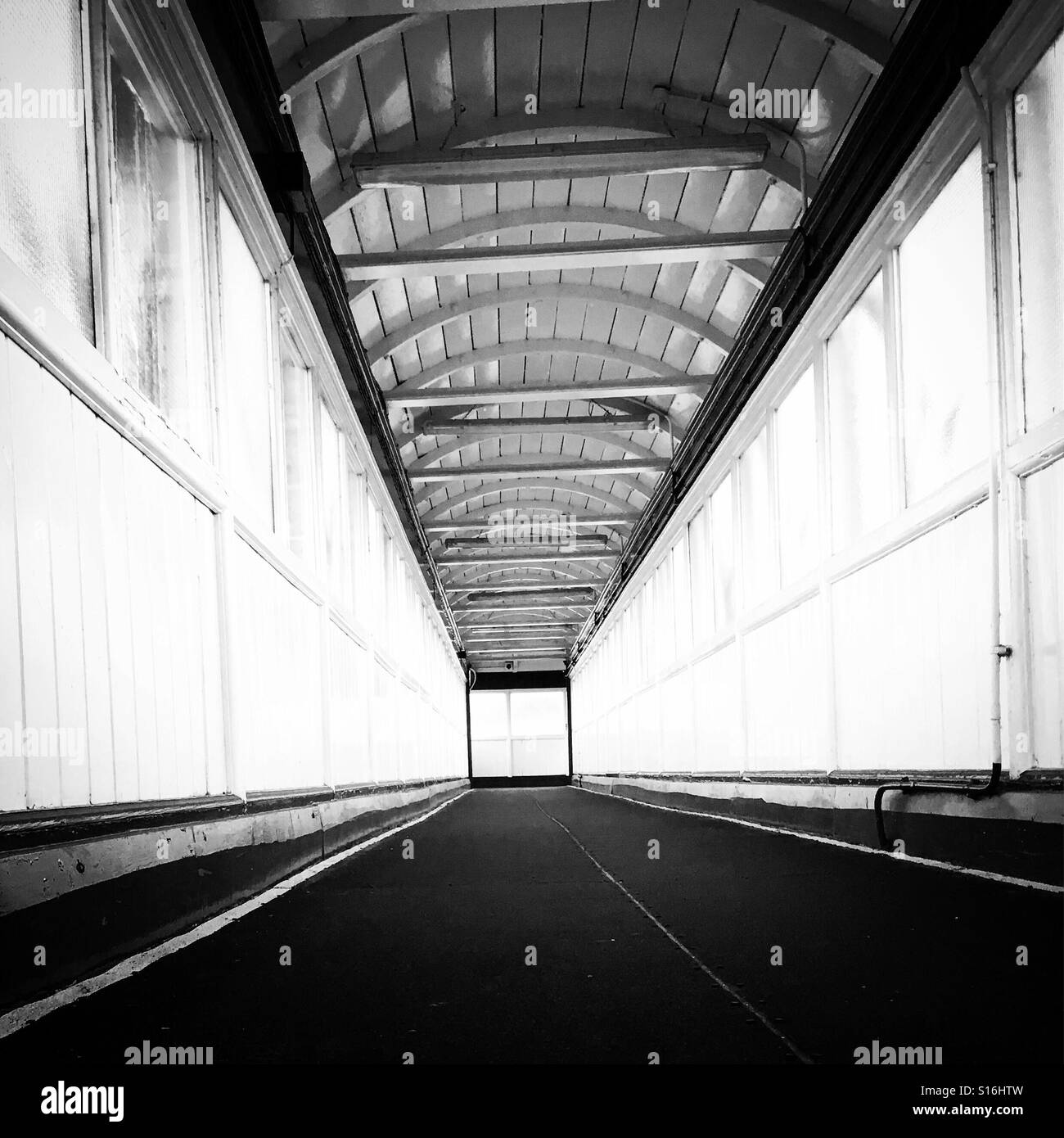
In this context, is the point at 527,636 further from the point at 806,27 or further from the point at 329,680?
the point at 806,27

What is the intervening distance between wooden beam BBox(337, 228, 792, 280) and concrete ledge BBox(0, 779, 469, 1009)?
4.31m

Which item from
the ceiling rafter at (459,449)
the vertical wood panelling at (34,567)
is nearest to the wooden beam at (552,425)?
the ceiling rafter at (459,449)

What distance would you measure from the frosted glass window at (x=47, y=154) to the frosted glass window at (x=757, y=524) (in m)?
7.58

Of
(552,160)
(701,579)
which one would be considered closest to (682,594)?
(701,579)

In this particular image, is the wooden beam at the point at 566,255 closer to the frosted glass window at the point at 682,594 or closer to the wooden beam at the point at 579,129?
the wooden beam at the point at 579,129

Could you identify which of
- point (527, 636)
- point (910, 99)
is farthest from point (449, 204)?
point (527, 636)

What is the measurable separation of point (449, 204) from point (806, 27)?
10.7 feet

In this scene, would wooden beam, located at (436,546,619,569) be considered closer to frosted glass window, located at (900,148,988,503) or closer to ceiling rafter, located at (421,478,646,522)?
ceiling rafter, located at (421,478,646,522)

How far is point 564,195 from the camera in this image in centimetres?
879

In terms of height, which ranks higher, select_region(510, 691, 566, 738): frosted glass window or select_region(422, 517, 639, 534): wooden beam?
select_region(422, 517, 639, 534): wooden beam

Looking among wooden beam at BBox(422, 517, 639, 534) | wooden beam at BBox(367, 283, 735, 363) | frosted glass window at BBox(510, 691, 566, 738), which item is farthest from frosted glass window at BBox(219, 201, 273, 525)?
frosted glass window at BBox(510, 691, 566, 738)

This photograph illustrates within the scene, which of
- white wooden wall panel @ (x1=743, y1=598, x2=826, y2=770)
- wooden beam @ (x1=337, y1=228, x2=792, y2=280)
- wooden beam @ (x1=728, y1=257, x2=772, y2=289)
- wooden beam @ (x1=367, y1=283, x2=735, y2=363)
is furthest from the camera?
wooden beam @ (x1=367, y1=283, x2=735, y2=363)

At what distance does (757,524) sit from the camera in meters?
11.2

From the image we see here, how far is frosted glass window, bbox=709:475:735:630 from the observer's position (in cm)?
1259
